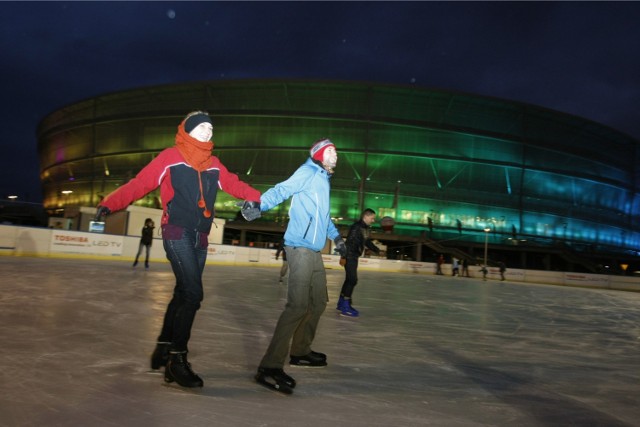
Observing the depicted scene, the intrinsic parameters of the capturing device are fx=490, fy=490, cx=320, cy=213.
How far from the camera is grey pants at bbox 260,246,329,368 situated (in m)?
3.21

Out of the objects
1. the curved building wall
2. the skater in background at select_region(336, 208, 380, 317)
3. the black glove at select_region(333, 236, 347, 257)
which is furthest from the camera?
the curved building wall

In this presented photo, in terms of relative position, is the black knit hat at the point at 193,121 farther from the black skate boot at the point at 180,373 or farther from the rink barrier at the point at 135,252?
the rink barrier at the point at 135,252

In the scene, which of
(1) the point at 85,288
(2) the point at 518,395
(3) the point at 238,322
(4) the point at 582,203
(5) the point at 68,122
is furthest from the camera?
(5) the point at 68,122

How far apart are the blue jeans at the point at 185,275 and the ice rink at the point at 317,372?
1.05 feet

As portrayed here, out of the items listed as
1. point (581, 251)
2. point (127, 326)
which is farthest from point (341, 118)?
point (127, 326)

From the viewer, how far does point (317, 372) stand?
141 inches

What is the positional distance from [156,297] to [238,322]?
7.35ft

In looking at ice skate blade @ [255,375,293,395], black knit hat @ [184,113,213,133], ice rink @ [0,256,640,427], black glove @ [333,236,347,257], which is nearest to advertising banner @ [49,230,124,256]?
ice rink @ [0,256,640,427]

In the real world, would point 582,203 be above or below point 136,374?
above

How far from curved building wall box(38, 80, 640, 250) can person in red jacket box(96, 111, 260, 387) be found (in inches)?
1610

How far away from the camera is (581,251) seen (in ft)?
158

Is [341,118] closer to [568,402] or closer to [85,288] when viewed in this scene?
[85,288]

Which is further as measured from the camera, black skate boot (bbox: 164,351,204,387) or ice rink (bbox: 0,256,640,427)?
black skate boot (bbox: 164,351,204,387)

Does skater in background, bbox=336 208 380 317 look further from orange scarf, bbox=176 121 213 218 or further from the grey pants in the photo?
orange scarf, bbox=176 121 213 218
